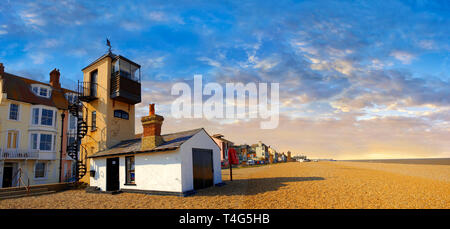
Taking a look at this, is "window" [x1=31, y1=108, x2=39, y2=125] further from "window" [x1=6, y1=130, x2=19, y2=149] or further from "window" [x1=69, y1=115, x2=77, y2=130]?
"window" [x1=69, y1=115, x2=77, y2=130]

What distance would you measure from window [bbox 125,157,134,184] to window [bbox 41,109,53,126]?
17030mm

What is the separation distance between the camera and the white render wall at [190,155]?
13.6 metres

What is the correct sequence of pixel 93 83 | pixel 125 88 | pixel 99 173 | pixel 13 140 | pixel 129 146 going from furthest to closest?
pixel 13 140, pixel 93 83, pixel 125 88, pixel 99 173, pixel 129 146

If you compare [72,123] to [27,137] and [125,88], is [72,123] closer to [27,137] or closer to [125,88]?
[27,137]

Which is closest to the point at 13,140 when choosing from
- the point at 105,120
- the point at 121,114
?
the point at 105,120

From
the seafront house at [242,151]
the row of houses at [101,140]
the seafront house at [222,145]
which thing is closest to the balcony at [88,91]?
the row of houses at [101,140]

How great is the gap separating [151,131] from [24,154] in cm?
1779

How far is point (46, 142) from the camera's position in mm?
25859

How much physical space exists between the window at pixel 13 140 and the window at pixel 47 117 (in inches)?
102

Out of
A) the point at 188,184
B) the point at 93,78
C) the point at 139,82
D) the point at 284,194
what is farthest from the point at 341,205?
the point at 93,78

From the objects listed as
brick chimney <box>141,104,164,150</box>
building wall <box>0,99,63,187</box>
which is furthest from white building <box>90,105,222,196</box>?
building wall <box>0,99,63,187</box>

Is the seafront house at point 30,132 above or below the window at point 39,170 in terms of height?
above

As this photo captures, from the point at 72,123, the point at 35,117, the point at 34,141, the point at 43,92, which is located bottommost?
the point at 34,141

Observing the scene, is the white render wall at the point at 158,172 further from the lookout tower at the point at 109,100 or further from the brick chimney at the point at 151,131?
the lookout tower at the point at 109,100
